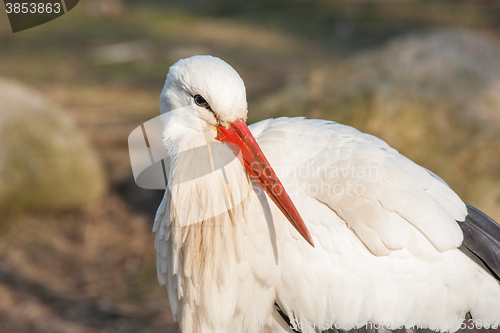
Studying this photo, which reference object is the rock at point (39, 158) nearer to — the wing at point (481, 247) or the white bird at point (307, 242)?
the white bird at point (307, 242)

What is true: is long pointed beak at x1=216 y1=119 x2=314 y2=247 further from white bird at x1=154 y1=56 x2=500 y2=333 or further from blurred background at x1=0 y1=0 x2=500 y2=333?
blurred background at x1=0 y1=0 x2=500 y2=333

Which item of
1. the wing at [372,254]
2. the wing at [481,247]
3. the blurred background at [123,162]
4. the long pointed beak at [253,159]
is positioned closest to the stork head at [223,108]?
the long pointed beak at [253,159]

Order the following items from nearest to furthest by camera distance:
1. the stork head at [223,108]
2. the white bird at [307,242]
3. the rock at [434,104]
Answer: the stork head at [223,108] < the white bird at [307,242] < the rock at [434,104]

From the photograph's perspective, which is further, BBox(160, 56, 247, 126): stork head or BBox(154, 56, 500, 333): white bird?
BBox(154, 56, 500, 333): white bird

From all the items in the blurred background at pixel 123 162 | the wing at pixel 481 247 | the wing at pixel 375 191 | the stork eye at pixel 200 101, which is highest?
the stork eye at pixel 200 101

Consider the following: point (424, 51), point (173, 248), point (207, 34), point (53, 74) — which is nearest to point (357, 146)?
point (173, 248)

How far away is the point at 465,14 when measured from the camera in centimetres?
788

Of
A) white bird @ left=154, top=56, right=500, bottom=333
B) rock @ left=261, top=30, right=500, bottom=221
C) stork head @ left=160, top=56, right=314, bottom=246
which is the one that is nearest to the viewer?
stork head @ left=160, top=56, right=314, bottom=246

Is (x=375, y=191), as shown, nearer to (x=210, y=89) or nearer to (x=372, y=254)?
(x=372, y=254)

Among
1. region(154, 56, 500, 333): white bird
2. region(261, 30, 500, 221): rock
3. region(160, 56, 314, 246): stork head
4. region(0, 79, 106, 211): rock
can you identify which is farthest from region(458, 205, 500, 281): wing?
region(0, 79, 106, 211): rock

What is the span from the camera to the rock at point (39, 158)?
2.79 metres

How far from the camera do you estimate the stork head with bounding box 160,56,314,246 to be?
117 cm

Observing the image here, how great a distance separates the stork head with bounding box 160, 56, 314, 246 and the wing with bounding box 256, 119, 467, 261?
19cm

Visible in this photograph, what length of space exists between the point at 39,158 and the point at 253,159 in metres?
2.12
